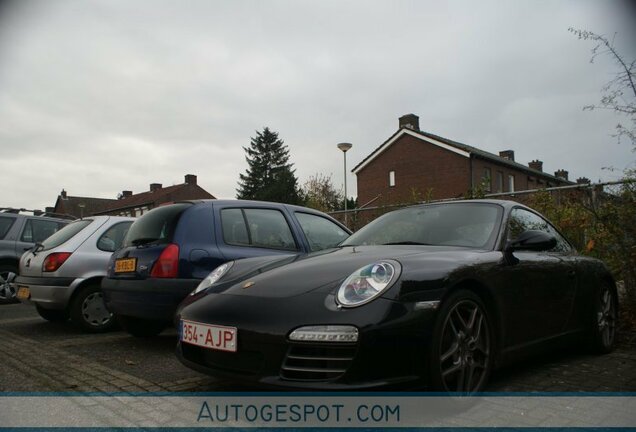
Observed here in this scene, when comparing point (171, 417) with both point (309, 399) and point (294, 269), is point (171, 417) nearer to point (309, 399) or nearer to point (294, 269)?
point (309, 399)

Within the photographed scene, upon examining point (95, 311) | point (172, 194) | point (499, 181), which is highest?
point (172, 194)

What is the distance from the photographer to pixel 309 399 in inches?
107

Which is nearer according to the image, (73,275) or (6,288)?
(73,275)

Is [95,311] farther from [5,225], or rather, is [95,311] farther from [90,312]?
[5,225]

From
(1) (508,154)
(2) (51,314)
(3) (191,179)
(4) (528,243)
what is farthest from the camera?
(3) (191,179)

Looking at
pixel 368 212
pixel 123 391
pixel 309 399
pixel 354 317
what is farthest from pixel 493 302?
pixel 368 212

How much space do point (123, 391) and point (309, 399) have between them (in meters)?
1.48

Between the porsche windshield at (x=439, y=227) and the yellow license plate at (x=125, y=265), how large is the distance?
199 cm

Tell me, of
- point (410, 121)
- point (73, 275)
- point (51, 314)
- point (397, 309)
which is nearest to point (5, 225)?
point (51, 314)

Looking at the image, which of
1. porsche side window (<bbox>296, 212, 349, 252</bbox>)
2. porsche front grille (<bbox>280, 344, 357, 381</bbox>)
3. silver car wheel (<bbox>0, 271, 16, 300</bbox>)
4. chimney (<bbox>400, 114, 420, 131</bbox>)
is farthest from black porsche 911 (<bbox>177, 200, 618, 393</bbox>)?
chimney (<bbox>400, 114, 420, 131</bbox>)

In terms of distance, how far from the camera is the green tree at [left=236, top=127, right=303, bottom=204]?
5291cm

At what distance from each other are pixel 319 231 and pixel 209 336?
122 inches

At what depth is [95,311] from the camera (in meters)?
6.21

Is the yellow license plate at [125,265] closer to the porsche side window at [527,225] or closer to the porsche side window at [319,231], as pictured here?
the porsche side window at [319,231]
